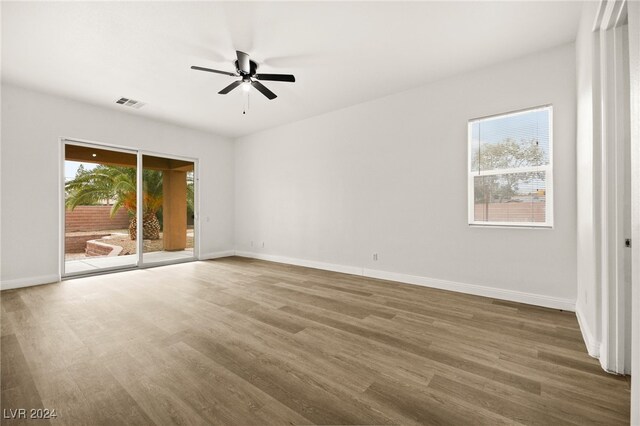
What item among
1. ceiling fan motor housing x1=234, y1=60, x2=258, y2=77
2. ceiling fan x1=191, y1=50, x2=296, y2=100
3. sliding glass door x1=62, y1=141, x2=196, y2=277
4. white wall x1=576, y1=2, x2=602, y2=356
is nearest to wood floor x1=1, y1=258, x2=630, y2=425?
white wall x1=576, y1=2, x2=602, y2=356

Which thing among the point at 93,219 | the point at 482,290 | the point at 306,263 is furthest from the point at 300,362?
the point at 93,219

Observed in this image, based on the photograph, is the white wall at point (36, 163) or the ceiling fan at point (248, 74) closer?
the ceiling fan at point (248, 74)

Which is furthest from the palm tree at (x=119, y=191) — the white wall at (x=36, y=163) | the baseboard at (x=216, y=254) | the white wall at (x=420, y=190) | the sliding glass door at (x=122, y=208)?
the white wall at (x=420, y=190)

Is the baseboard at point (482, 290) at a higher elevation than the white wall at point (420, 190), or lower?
lower

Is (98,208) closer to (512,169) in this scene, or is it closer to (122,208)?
(122,208)

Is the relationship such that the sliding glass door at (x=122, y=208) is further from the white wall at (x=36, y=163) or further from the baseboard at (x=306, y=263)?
the baseboard at (x=306, y=263)

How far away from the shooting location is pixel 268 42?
3.07 meters

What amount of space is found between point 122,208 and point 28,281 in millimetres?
2178

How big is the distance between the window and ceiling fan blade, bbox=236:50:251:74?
305 centimetres

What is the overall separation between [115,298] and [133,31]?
10.5ft

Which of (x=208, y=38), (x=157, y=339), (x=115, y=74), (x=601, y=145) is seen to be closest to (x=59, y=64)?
(x=115, y=74)

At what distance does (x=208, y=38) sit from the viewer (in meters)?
2.99

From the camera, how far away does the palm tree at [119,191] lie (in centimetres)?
498

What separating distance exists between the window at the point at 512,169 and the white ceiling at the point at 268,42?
83 cm
